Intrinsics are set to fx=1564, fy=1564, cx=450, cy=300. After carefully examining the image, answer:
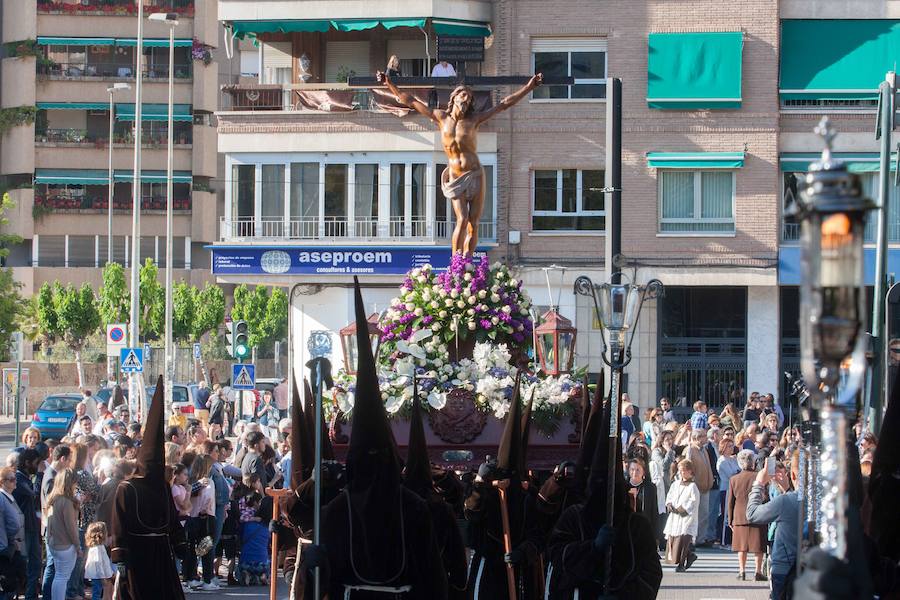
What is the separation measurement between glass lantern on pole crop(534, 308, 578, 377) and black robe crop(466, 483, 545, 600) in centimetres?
272

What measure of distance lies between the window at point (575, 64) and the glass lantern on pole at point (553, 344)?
18.4m

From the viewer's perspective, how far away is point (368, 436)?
8.34 meters

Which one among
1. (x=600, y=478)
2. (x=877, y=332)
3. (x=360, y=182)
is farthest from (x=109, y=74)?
(x=600, y=478)

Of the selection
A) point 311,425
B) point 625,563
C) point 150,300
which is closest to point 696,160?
point 311,425

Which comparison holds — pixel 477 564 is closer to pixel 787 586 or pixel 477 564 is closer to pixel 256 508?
pixel 787 586

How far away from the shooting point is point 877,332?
789 inches

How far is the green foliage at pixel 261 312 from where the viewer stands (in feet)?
216

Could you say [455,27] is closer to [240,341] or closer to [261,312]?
[240,341]

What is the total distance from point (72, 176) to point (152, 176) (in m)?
3.23

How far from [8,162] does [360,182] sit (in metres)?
32.9

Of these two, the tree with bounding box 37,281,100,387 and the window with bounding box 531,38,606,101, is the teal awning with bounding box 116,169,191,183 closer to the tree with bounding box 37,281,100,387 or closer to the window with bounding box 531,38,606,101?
the tree with bounding box 37,281,100,387

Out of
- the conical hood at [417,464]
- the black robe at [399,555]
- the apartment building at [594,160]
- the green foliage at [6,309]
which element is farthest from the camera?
the green foliage at [6,309]

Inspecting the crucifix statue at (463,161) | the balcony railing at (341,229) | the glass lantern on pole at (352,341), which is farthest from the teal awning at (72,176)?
the glass lantern on pole at (352,341)

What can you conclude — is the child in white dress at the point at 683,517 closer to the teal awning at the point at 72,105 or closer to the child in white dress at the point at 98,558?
the child in white dress at the point at 98,558
